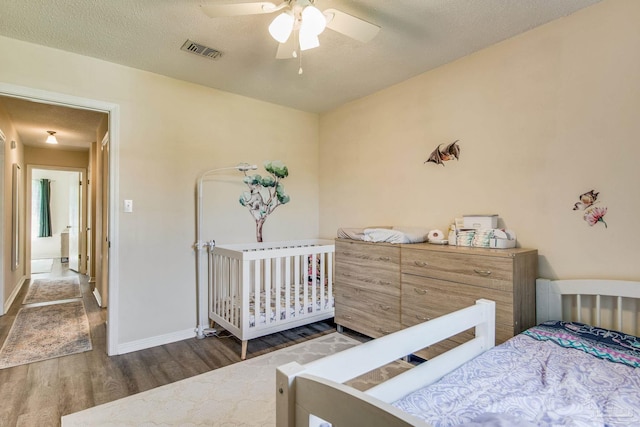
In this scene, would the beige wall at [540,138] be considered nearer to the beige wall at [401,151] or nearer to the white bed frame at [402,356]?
the beige wall at [401,151]

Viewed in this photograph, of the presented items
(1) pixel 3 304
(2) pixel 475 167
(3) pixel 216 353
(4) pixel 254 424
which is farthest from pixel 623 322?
(1) pixel 3 304

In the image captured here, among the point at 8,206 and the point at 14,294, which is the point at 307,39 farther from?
the point at 14,294

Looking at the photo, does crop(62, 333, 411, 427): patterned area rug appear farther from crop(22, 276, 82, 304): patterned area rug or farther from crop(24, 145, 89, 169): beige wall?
crop(24, 145, 89, 169): beige wall

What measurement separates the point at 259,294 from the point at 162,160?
4.94ft

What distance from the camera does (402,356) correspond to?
109 cm

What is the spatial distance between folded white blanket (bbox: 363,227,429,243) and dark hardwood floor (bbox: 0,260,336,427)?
1112 mm

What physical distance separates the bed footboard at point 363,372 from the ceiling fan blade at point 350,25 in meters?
1.54

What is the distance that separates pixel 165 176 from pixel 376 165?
6.77 ft

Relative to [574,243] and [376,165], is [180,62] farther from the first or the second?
[574,243]

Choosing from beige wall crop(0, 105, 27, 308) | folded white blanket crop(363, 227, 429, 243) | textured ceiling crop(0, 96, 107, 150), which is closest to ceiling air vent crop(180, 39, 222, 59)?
textured ceiling crop(0, 96, 107, 150)

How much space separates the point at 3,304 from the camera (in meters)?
3.71

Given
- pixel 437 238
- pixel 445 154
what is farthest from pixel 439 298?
pixel 445 154

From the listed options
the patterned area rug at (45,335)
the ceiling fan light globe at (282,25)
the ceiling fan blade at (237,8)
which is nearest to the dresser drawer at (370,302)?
the ceiling fan light globe at (282,25)

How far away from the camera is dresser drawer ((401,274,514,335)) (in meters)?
1.96
